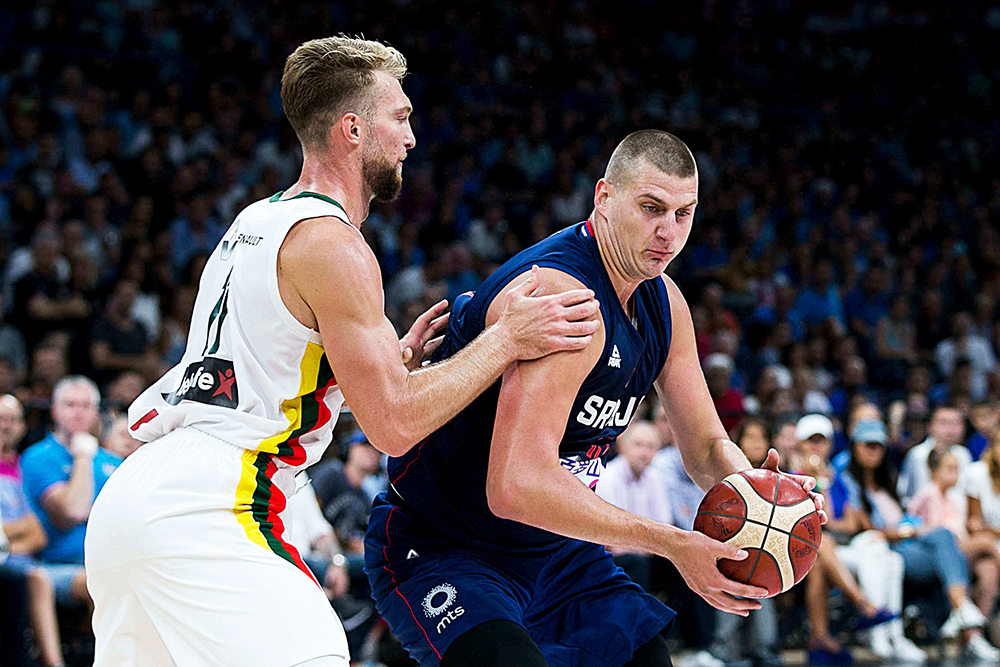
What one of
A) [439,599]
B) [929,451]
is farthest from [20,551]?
[929,451]

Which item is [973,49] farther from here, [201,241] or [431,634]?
[431,634]

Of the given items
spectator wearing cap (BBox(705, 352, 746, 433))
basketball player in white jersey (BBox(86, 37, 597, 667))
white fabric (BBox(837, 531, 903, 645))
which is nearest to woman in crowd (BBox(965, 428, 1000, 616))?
white fabric (BBox(837, 531, 903, 645))

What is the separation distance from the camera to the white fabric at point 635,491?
27.7ft

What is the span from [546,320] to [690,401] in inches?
36.0

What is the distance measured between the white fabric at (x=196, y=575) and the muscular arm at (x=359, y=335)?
1.16ft

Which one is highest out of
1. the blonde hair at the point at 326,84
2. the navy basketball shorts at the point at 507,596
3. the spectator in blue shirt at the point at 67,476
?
the blonde hair at the point at 326,84

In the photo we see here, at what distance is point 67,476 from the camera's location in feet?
23.3

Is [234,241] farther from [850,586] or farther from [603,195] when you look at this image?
[850,586]

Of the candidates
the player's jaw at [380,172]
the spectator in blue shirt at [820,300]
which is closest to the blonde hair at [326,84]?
the player's jaw at [380,172]

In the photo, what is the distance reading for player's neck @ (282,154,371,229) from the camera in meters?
3.29

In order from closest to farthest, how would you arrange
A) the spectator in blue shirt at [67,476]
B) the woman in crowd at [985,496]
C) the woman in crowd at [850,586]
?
the spectator in blue shirt at [67,476] < the woman in crowd at [850,586] < the woman in crowd at [985,496]

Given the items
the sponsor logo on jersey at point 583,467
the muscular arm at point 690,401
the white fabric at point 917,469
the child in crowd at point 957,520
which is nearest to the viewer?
the sponsor logo on jersey at point 583,467

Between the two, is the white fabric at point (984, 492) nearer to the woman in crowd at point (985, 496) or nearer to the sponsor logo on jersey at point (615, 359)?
the woman in crowd at point (985, 496)

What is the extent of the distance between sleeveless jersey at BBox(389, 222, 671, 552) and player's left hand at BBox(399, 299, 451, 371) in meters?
0.19
